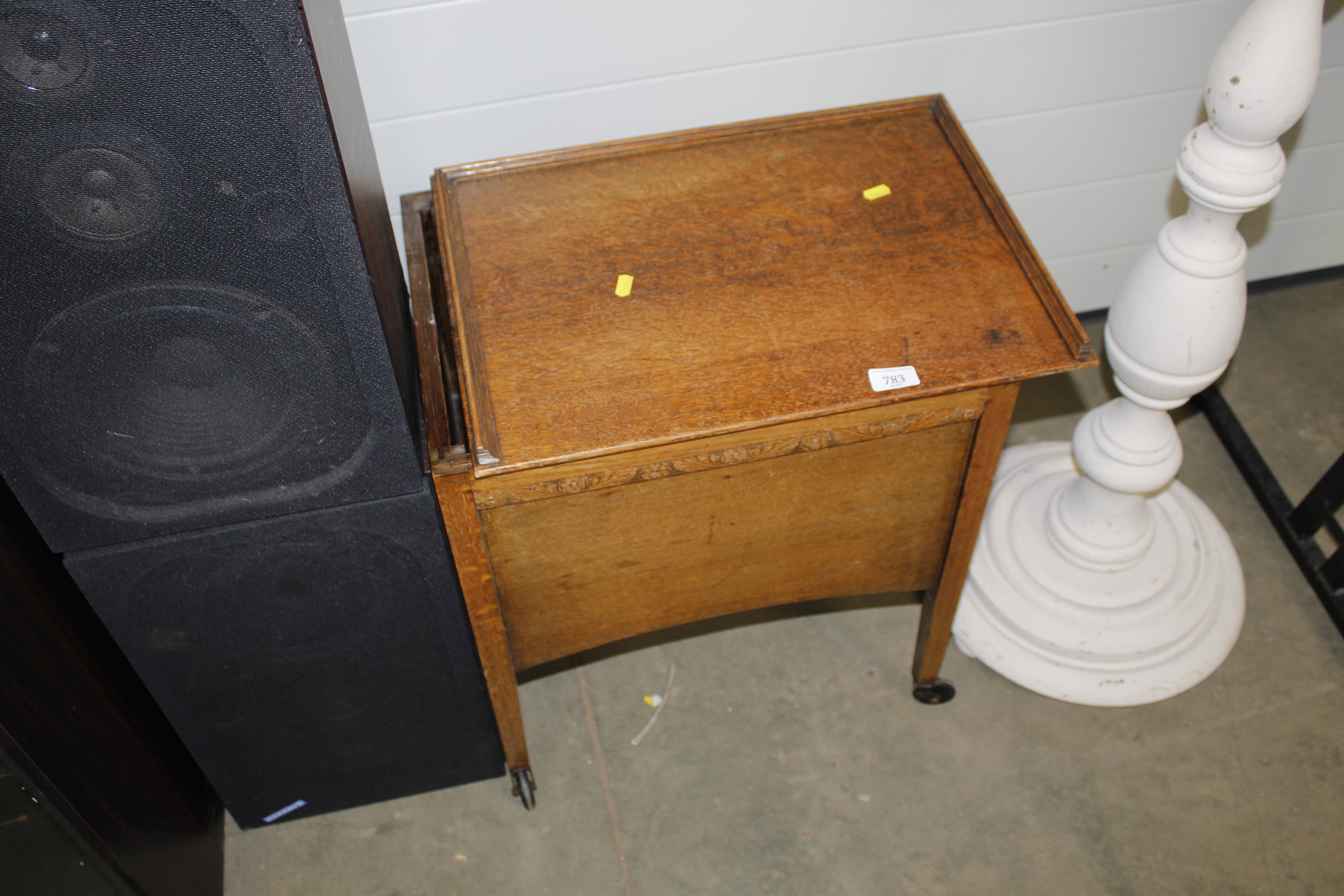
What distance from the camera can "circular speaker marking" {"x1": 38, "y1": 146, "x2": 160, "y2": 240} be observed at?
0.72 meters

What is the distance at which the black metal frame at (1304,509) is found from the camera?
1.61 m

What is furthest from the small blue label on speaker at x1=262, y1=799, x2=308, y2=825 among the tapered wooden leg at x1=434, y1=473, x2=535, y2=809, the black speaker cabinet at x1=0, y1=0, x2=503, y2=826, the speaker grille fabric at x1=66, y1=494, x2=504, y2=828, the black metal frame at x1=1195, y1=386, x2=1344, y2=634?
the black metal frame at x1=1195, y1=386, x2=1344, y2=634

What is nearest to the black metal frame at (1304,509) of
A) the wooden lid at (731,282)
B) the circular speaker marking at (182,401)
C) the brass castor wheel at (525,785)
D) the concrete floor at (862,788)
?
the concrete floor at (862,788)

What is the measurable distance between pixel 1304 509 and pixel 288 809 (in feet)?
5.39

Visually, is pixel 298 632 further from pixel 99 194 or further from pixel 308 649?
pixel 99 194

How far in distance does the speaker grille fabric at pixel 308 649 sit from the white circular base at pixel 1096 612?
2.59 feet

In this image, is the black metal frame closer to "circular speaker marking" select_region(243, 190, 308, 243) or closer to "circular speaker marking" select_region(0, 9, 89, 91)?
"circular speaker marking" select_region(243, 190, 308, 243)

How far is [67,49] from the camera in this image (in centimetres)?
67

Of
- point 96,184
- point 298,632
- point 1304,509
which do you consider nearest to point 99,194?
point 96,184

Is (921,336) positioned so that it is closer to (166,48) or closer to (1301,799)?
(166,48)

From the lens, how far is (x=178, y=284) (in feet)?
2.63

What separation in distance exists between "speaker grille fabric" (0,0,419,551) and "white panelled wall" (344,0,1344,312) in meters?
0.60

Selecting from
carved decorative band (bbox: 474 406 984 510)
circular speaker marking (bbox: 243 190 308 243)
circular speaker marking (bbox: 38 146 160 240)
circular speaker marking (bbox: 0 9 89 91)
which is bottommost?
carved decorative band (bbox: 474 406 984 510)

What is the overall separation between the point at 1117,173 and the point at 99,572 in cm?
164
